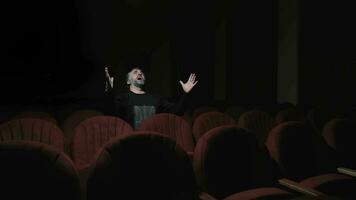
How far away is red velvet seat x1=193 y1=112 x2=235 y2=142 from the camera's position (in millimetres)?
3087

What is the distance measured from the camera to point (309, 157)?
2.47 meters

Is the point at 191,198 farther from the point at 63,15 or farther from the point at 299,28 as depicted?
the point at 63,15

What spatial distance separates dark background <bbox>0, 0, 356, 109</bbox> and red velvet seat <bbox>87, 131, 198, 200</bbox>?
5.02 m

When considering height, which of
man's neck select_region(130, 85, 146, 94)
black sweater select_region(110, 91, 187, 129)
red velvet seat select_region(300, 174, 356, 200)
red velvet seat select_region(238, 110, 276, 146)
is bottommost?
red velvet seat select_region(300, 174, 356, 200)

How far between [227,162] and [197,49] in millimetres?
6142

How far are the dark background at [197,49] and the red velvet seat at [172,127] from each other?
3.74 metres

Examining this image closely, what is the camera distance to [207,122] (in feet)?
10.5

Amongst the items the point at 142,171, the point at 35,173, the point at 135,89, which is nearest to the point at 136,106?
the point at 135,89

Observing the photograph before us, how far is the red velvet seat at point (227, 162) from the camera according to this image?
197 centimetres

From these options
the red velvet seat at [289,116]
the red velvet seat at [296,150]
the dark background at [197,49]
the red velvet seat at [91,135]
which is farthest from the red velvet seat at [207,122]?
the dark background at [197,49]

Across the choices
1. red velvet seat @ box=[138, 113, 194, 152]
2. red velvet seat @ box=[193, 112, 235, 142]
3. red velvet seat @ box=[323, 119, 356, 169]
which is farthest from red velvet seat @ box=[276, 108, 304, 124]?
red velvet seat @ box=[138, 113, 194, 152]

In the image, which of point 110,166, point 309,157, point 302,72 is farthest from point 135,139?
point 302,72

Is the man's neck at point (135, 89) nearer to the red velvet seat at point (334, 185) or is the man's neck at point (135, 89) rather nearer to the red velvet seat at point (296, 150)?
the red velvet seat at point (296, 150)

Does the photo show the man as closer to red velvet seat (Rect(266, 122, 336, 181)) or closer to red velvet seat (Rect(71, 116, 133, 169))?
red velvet seat (Rect(71, 116, 133, 169))
